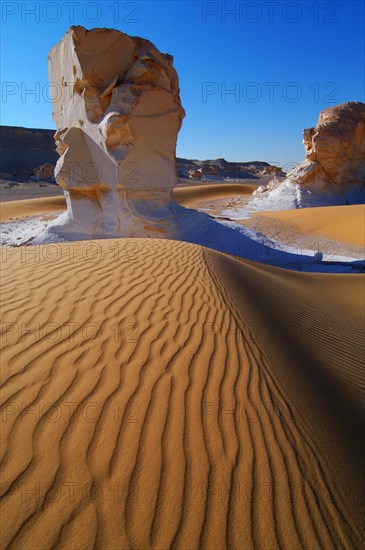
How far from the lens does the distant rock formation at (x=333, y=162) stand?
20.4 metres

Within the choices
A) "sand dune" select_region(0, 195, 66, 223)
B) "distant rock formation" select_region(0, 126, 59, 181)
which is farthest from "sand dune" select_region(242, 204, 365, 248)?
"distant rock formation" select_region(0, 126, 59, 181)

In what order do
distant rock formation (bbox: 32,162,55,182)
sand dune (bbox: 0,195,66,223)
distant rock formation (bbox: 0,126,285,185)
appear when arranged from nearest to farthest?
sand dune (bbox: 0,195,66,223) → distant rock formation (bbox: 32,162,55,182) → distant rock formation (bbox: 0,126,285,185)

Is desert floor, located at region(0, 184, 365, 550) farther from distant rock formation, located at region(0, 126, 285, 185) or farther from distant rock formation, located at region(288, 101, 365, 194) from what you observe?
distant rock formation, located at region(0, 126, 285, 185)

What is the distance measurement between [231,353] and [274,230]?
1263 centimetres

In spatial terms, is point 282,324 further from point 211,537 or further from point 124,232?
point 124,232

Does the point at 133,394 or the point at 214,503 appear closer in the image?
the point at 214,503

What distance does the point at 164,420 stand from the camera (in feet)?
6.66

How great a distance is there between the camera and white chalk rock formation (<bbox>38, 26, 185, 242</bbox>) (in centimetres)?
976

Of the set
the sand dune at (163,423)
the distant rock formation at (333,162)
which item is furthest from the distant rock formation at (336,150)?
the sand dune at (163,423)

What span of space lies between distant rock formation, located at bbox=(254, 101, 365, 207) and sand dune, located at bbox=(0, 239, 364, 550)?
66.7ft

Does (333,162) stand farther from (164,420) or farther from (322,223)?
(164,420)

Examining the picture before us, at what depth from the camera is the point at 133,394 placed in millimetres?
2164

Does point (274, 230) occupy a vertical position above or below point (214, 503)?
above

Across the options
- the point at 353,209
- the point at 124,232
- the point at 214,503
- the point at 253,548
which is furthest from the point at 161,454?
the point at 353,209
